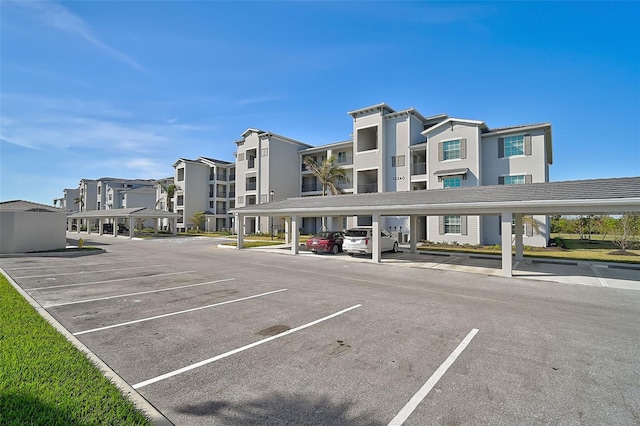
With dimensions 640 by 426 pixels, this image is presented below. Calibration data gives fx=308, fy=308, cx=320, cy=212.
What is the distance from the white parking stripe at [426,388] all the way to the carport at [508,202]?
27.7 ft

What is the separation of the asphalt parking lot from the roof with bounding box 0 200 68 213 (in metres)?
14.0

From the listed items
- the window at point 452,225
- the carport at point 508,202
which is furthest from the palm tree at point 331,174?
the carport at point 508,202

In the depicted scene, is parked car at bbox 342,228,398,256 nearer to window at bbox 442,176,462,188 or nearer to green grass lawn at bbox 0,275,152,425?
window at bbox 442,176,462,188

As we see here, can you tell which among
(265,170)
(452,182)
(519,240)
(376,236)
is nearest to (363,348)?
(376,236)

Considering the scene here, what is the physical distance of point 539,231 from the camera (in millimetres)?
24375

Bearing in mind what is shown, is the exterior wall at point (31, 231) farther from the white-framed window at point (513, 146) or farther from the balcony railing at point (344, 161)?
the white-framed window at point (513, 146)

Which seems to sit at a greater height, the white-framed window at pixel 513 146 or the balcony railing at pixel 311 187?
the white-framed window at pixel 513 146

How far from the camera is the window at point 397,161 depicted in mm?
31175

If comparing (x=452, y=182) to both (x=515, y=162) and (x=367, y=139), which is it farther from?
(x=367, y=139)

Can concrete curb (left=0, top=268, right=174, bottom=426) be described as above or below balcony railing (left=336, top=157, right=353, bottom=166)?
below

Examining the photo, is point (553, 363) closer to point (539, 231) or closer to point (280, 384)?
point (280, 384)

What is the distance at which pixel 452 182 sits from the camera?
27234mm

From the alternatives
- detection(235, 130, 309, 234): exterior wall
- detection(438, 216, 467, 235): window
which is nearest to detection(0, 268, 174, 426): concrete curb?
detection(438, 216, 467, 235): window

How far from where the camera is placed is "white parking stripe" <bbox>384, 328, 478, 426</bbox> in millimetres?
3338
